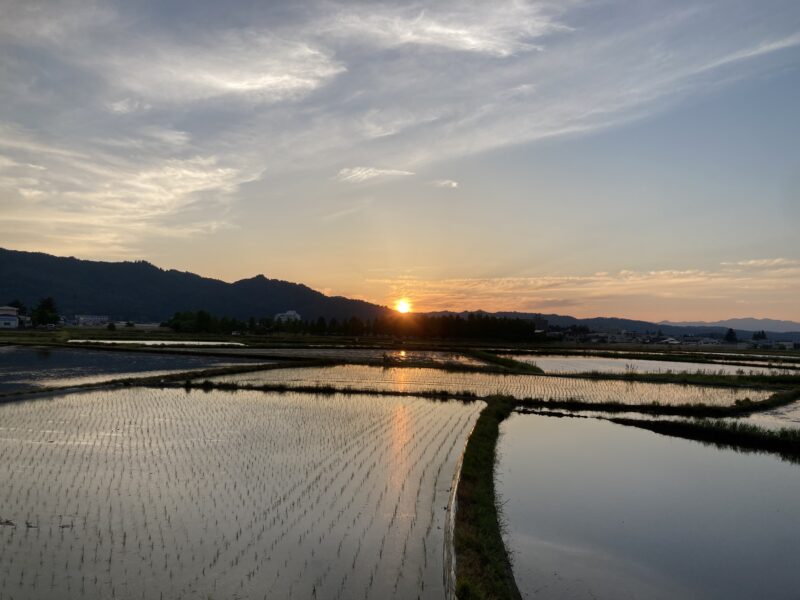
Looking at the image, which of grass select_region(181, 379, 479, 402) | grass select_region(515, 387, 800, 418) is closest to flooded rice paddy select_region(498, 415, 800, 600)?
grass select_region(515, 387, 800, 418)

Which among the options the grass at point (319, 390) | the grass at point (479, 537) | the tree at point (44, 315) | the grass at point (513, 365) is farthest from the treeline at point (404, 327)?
the grass at point (479, 537)

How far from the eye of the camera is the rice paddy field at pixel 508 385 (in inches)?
1033

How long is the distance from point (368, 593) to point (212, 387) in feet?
68.5

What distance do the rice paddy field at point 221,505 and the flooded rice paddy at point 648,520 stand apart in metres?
1.55

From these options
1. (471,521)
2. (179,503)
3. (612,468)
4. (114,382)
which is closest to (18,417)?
(114,382)

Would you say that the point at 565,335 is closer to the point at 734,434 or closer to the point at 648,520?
the point at 734,434

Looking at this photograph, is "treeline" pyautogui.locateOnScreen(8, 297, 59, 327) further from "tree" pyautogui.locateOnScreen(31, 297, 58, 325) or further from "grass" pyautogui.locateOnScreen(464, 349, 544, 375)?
"grass" pyautogui.locateOnScreen(464, 349, 544, 375)

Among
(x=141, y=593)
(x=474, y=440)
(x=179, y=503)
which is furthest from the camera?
(x=474, y=440)

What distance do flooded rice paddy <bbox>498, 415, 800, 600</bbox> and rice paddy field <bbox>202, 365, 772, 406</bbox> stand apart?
9.76m

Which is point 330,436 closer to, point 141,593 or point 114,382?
point 141,593

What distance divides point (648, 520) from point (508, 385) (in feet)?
63.0

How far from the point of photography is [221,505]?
990 cm

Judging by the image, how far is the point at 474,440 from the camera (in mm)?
15227

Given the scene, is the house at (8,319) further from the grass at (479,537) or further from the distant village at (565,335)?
the grass at (479,537)
